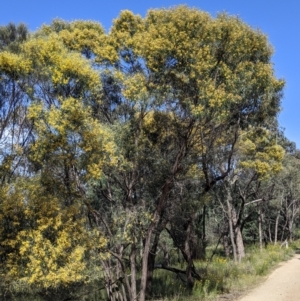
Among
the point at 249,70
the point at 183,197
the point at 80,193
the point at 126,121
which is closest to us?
the point at 80,193

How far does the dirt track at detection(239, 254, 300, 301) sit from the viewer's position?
11.8 metres

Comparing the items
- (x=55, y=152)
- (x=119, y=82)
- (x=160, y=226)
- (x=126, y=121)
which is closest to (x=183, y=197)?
(x=160, y=226)

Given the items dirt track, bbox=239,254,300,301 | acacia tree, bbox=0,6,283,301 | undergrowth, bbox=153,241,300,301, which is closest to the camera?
acacia tree, bbox=0,6,283,301

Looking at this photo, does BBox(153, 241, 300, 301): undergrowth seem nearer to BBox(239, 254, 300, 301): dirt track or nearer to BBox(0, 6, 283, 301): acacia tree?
BBox(239, 254, 300, 301): dirt track

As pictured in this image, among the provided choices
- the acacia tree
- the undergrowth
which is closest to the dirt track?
the undergrowth

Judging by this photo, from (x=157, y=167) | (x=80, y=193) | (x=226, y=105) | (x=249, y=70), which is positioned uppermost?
(x=249, y=70)

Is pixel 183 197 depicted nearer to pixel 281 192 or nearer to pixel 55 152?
pixel 55 152

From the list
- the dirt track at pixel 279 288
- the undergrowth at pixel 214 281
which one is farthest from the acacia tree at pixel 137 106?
the dirt track at pixel 279 288

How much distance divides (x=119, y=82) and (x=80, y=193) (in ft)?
11.0

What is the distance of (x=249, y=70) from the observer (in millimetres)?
10367

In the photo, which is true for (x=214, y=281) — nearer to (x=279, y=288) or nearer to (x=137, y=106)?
(x=279, y=288)

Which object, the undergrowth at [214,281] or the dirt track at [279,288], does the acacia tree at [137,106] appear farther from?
the dirt track at [279,288]

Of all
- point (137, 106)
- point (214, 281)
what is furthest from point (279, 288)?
point (137, 106)

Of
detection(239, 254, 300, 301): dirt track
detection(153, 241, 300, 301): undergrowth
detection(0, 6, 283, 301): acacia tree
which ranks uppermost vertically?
detection(0, 6, 283, 301): acacia tree
